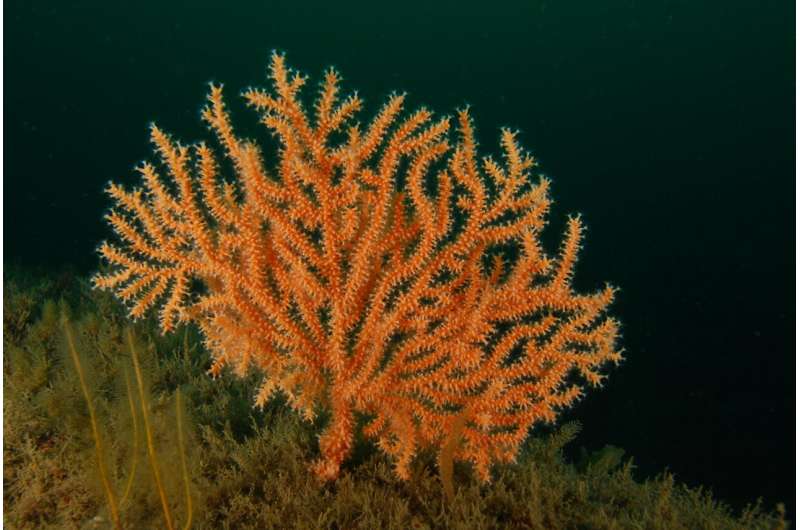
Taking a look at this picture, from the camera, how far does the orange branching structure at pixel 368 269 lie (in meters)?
2.82

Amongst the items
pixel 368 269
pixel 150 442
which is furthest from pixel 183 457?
pixel 368 269

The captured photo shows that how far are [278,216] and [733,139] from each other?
53871 millimetres

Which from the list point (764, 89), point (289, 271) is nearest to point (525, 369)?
point (289, 271)

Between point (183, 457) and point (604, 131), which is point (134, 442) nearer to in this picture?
point (183, 457)

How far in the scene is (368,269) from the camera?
2.90 m

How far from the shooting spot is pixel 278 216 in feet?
9.24

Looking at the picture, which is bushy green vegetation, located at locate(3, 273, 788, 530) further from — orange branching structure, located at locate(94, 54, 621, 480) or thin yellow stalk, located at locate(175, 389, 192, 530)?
orange branching structure, located at locate(94, 54, 621, 480)

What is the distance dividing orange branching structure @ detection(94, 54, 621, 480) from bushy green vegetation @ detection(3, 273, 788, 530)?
0.80ft

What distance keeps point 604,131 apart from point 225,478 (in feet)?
194

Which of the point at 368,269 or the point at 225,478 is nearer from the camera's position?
the point at 368,269

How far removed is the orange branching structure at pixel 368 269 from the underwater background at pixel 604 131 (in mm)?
3806

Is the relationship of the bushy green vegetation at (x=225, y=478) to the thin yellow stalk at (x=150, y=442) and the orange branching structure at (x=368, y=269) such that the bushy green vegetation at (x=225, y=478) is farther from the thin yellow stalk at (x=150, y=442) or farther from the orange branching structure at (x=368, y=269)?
the orange branching structure at (x=368, y=269)

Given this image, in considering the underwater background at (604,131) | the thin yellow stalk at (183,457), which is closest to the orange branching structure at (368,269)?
the thin yellow stalk at (183,457)

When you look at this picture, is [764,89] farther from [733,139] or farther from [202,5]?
[202,5]
